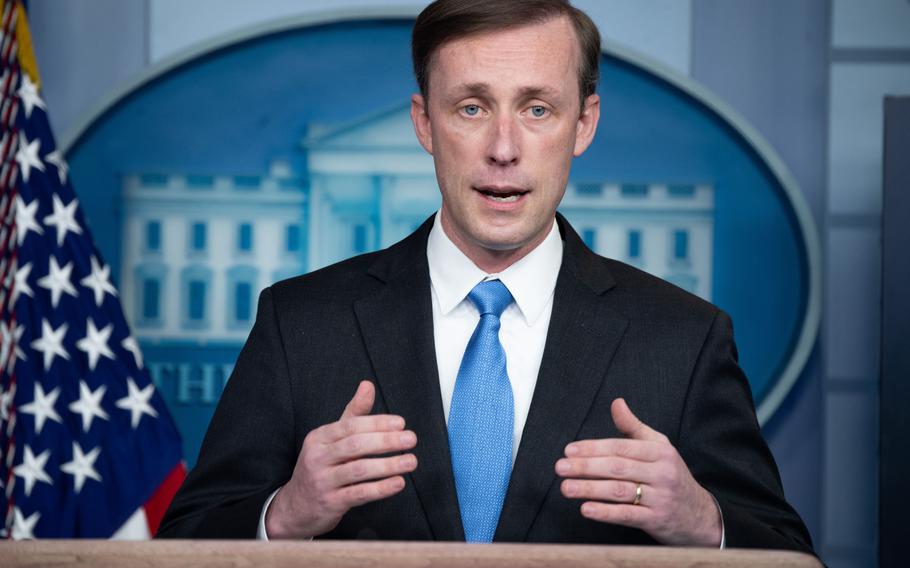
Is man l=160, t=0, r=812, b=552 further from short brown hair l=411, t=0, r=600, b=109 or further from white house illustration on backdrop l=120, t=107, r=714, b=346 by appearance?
white house illustration on backdrop l=120, t=107, r=714, b=346

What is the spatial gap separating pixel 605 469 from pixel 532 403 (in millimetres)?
289

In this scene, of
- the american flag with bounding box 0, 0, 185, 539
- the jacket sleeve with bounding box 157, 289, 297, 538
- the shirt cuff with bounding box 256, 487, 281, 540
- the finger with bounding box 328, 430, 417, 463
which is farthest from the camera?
the american flag with bounding box 0, 0, 185, 539

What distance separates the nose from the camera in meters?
1.31

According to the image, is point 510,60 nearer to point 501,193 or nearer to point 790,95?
point 501,193

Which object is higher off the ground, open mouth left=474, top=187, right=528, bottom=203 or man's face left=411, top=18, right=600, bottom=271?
man's face left=411, top=18, right=600, bottom=271

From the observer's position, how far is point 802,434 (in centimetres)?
268

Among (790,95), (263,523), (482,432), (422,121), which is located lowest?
(263,523)

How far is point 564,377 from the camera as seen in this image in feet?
4.28

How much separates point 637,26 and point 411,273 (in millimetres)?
1504

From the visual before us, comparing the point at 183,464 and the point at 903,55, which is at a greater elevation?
the point at 903,55

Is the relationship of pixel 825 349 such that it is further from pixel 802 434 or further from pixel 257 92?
pixel 257 92

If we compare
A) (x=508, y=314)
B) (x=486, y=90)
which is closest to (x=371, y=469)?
→ (x=508, y=314)

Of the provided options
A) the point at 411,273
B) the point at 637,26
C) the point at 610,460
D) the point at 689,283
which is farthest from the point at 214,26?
the point at 610,460

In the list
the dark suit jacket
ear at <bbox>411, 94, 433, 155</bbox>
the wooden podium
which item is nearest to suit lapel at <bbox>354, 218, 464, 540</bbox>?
the dark suit jacket
